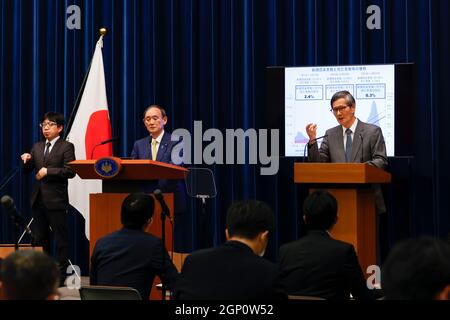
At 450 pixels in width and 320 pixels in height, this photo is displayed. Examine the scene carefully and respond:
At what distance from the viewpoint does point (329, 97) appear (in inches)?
239

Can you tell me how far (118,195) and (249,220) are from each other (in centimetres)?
197

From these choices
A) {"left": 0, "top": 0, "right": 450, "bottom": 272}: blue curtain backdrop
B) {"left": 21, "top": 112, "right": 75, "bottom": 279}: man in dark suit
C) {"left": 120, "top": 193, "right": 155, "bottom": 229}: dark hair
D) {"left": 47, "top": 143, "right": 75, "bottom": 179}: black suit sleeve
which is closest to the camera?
{"left": 120, "top": 193, "right": 155, "bottom": 229}: dark hair

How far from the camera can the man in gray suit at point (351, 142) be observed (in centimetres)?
494

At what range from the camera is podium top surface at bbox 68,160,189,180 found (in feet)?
14.1

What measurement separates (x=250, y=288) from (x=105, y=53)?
5347 millimetres

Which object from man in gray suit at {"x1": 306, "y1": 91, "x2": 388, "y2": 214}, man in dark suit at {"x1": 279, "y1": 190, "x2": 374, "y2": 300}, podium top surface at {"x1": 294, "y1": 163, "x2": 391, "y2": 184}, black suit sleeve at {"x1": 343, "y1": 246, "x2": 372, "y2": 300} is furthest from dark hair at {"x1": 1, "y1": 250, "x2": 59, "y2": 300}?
man in gray suit at {"x1": 306, "y1": 91, "x2": 388, "y2": 214}

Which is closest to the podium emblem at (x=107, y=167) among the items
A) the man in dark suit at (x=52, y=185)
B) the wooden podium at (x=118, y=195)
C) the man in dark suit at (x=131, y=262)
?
the wooden podium at (x=118, y=195)

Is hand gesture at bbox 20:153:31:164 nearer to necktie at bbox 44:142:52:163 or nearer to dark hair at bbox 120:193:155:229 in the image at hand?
necktie at bbox 44:142:52:163

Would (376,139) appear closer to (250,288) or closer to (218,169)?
(218,169)

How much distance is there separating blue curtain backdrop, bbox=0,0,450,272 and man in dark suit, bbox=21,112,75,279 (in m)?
1.18

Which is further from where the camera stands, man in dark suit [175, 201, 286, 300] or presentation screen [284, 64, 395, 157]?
presentation screen [284, 64, 395, 157]

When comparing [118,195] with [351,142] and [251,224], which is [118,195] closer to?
[351,142]
